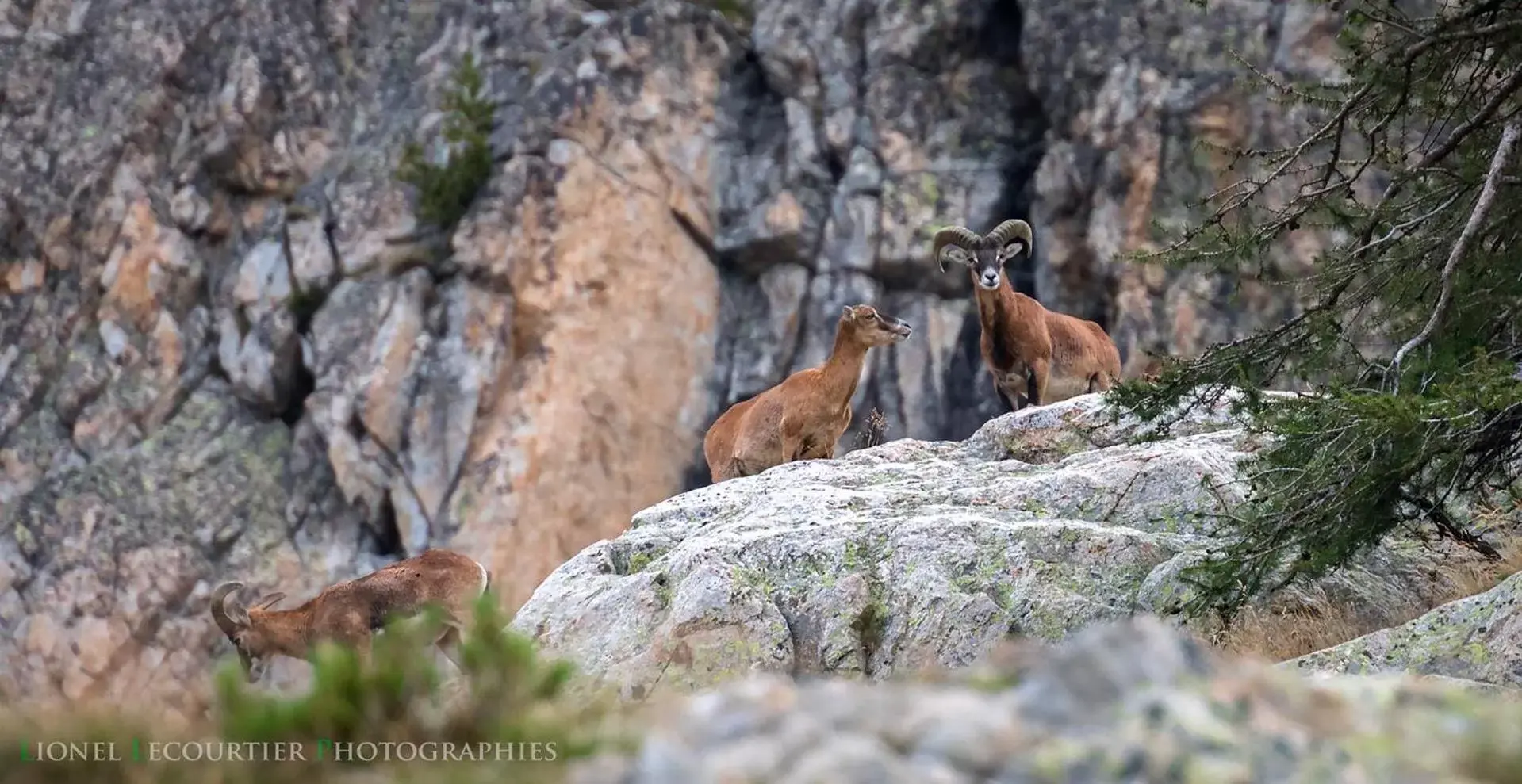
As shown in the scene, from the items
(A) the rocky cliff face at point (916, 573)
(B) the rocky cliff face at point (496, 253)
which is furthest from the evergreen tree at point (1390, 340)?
(B) the rocky cliff face at point (496, 253)

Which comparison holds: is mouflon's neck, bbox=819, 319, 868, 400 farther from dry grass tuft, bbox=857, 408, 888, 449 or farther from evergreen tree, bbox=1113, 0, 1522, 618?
evergreen tree, bbox=1113, 0, 1522, 618

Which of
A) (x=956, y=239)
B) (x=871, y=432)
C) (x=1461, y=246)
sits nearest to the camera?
(x=1461, y=246)

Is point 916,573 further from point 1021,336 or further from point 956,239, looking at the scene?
point 956,239

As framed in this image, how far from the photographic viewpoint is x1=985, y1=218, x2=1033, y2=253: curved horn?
1962 cm

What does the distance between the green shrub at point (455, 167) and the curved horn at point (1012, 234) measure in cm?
1562

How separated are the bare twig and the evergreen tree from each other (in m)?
0.01

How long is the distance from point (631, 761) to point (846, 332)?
1340cm

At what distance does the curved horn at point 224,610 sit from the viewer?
17047 millimetres

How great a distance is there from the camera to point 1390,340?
39.5ft

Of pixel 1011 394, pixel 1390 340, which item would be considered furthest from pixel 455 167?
pixel 1390 340

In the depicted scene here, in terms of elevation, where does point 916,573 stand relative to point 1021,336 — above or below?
below

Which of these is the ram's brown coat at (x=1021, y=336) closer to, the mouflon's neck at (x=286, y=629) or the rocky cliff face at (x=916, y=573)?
the rocky cliff face at (x=916, y=573)

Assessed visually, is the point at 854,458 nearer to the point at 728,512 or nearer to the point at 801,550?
the point at 728,512

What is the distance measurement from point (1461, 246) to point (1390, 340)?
285 cm
